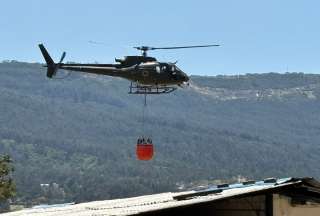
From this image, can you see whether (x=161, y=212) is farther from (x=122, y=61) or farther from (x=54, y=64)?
(x=54, y=64)

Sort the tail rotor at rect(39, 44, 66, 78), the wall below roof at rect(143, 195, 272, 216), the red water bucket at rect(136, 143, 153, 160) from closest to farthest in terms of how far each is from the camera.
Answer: the wall below roof at rect(143, 195, 272, 216), the red water bucket at rect(136, 143, 153, 160), the tail rotor at rect(39, 44, 66, 78)

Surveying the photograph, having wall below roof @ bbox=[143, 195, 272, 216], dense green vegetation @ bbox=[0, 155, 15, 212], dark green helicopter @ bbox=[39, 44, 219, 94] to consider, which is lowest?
dense green vegetation @ bbox=[0, 155, 15, 212]

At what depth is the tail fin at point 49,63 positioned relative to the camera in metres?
57.0

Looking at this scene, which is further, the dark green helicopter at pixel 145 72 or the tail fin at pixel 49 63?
the tail fin at pixel 49 63

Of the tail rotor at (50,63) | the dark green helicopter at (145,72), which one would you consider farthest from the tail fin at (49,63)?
the dark green helicopter at (145,72)

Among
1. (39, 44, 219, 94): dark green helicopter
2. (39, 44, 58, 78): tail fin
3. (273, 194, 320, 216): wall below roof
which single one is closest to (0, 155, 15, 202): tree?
(39, 44, 58, 78): tail fin

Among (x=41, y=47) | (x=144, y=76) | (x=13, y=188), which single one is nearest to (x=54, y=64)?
(x=41, y=47)

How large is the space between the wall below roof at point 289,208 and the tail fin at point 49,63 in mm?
33175

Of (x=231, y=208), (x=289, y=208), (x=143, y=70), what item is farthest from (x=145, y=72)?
(x=289, y=208)

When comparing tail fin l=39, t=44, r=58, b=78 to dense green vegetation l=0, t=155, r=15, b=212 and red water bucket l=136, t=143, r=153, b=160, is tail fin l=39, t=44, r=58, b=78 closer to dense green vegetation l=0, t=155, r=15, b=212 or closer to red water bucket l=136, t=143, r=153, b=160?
red water bucket l=136, t=143, r=153, b=160

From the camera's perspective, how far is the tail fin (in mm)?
57000

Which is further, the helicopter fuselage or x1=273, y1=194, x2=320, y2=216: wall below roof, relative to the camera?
the helicopter fuselage

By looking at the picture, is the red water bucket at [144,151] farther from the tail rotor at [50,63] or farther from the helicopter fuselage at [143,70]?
the tail rotor at [50,63]

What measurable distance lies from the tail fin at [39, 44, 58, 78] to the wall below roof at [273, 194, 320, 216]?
109ft
